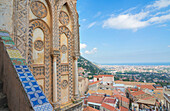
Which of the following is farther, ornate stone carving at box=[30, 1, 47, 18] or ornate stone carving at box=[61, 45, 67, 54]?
ornate stone carving at box=[61, 45, 67, 54]

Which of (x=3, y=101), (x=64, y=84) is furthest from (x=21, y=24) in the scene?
(x=64, y=84)

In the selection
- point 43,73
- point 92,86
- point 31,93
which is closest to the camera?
point 31,93

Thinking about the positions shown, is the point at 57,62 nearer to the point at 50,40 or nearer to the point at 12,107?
the point at 50,40

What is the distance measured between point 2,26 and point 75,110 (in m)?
3.96

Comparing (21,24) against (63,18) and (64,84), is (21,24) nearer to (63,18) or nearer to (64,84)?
(63,18)

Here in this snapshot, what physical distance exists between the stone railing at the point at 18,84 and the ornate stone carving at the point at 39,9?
2123mm

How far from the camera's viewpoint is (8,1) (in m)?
2.85

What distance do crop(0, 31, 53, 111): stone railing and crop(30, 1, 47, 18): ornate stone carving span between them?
2.12 meters

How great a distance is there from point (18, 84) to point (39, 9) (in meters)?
3.32

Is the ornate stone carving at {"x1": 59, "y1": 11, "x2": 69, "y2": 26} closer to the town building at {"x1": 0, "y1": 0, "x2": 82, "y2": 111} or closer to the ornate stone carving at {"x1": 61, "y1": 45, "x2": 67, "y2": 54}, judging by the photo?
the town building at {"x1": 0, "y1": 0, "x2": 82, "y2": 111}

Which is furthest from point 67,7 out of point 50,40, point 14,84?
point 14,84

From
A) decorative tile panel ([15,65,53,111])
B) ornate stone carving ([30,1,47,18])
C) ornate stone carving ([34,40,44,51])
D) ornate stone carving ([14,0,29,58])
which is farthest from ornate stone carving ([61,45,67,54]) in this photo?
decorative tile panel ([15,65,53,111])

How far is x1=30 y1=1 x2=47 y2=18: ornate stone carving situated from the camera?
3.75 m

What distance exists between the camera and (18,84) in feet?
4.63
